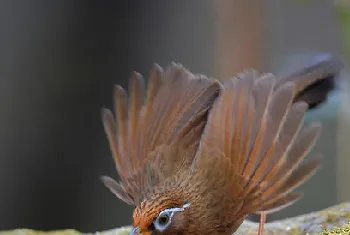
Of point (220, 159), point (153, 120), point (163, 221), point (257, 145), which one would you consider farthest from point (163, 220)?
point (153, 120)

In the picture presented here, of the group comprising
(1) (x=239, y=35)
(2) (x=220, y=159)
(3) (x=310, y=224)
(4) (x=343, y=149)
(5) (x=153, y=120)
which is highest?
(1) (x=239, y=35)

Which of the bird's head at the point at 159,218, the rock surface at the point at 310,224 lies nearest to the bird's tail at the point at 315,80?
the rock surface at the point at 310,224

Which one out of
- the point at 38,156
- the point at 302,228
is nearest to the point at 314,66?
the point at 302,228

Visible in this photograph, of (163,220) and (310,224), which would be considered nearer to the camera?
(163,220)

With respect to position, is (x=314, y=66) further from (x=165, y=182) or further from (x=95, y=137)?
→ (x=95, y=137)

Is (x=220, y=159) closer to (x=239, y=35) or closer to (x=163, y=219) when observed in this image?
(x=163, y=219)

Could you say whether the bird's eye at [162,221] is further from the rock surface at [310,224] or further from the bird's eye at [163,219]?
the rock surface at [310,224]

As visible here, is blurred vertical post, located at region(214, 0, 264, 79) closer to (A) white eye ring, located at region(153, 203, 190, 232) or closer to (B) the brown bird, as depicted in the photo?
(B) the brown bird
